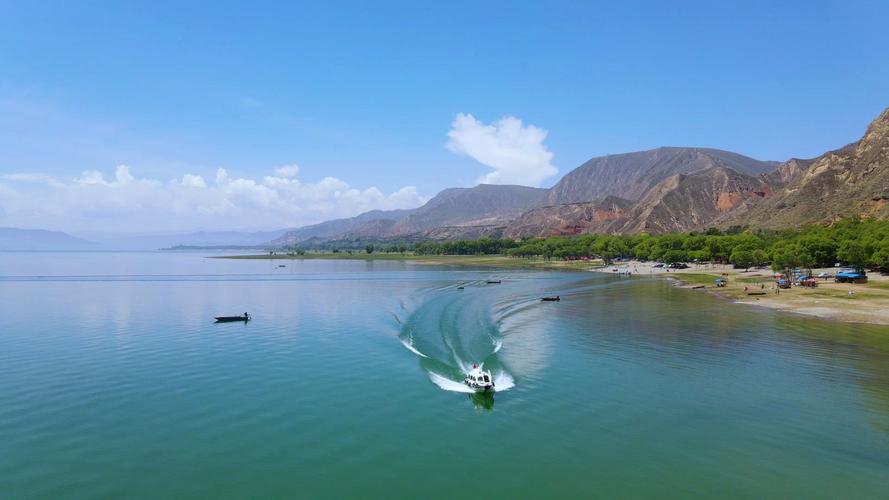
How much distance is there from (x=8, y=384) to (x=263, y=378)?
19700 millimetres

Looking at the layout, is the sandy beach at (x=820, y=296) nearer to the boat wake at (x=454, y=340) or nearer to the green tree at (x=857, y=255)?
the green tree at (x=857, y=255)

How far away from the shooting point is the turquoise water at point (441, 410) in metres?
26.8

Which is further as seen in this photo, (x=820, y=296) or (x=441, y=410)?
(x=820, y=296)

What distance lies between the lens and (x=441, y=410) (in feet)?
123

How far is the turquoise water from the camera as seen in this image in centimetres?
2675

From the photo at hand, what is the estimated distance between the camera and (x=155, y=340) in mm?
61344

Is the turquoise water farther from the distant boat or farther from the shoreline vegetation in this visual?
the shoreline vegetation

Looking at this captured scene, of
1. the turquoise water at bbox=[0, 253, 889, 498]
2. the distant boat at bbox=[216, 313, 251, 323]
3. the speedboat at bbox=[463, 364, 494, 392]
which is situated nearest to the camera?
the turquoise water at bbox=[0, 253, 889, 498]

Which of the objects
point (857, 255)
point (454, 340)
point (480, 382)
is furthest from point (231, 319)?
point (857, 255)

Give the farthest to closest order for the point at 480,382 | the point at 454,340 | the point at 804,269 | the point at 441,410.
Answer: the point at 804,269, the point at 454,340, the point at 480,382, the point at 441,410

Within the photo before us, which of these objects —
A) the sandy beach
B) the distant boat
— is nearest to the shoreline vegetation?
the sandy beach

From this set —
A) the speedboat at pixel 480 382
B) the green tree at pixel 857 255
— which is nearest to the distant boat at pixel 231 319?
the speedboat at pixel 480 382

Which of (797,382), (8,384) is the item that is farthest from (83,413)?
(797,382)

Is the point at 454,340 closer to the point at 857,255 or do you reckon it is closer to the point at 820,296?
the point at 820,296
